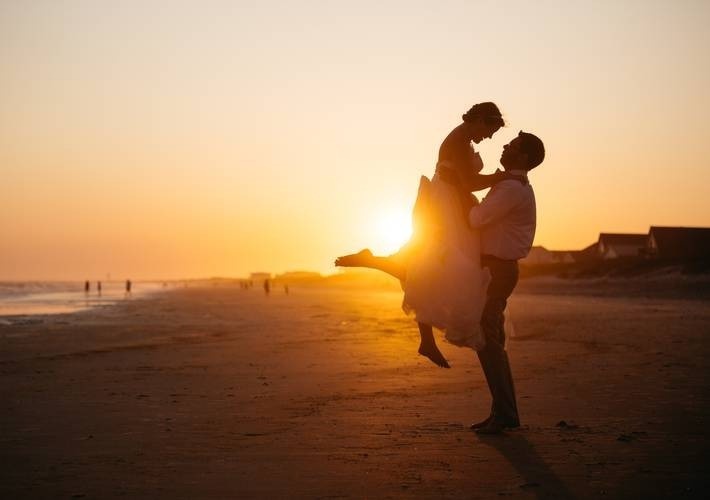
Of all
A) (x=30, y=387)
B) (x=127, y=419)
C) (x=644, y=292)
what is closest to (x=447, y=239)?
(x=127, y=419)

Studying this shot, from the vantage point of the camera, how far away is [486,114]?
21.2 ft

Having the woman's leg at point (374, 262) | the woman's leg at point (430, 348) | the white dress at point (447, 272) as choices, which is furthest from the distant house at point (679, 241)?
the woman's leg at point (430, 348)

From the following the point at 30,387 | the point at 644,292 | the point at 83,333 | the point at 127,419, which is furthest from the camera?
the point at 644,292

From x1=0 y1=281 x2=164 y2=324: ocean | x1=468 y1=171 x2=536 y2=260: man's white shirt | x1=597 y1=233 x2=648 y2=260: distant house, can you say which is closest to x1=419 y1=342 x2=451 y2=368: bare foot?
x1=468 y1=171 x2=536 y2=260: man's white shirt

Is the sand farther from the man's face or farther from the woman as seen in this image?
the man's face

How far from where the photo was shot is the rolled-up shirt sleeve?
6191mm

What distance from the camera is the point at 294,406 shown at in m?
7.59

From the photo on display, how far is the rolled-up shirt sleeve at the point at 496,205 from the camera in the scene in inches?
244

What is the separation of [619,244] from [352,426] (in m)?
90.6

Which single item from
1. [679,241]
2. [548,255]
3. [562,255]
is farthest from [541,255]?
[679,241]

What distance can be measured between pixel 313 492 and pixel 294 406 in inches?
131

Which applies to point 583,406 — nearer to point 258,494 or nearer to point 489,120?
point 489,120

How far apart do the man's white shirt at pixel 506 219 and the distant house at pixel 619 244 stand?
284 ft

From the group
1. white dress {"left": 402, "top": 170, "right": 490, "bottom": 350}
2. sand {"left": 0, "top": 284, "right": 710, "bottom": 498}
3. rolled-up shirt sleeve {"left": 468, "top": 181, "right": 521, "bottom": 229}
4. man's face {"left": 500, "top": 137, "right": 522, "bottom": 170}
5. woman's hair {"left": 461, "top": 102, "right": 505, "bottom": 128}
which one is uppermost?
woman's hair {"left": 461, "top": 102, "right": 505, "bottom": 128}
